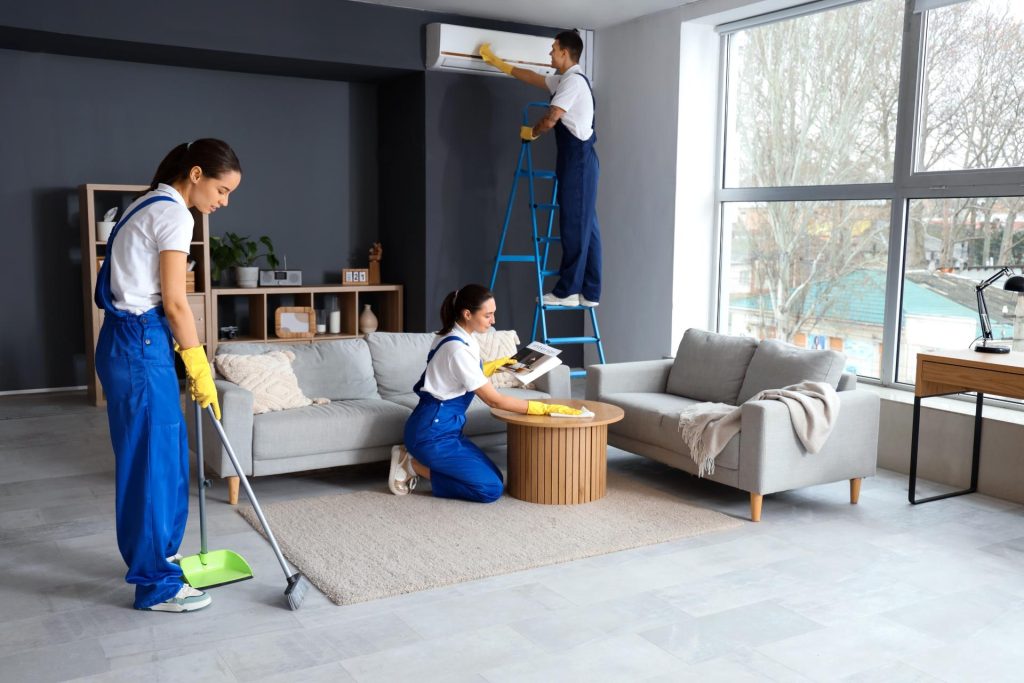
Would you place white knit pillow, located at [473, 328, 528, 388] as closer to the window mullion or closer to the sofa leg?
the sofa leg

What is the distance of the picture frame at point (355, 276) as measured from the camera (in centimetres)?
770

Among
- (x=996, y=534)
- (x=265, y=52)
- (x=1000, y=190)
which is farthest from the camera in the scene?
(x=265, y=52)

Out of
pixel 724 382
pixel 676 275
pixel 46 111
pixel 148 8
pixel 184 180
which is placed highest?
pixel 148 8

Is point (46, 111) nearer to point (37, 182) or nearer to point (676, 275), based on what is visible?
point (37, 182)

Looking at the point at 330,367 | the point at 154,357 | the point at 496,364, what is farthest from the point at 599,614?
the point at 330,367

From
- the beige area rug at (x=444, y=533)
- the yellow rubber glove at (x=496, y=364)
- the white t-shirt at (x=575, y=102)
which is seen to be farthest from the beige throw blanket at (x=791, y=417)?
the white t-shirt at (x=575, y=102)

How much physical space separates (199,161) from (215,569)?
60.0 inches

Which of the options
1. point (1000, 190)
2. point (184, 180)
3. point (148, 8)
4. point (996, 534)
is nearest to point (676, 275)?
point (1000, 190)

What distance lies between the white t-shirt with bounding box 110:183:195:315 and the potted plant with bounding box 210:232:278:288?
412 centimetres

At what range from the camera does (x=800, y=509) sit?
4.65 meters

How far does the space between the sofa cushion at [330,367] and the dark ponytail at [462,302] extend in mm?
938

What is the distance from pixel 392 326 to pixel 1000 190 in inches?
180

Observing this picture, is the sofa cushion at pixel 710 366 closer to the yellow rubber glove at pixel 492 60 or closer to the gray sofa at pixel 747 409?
the gray sofa at pixel 747 409

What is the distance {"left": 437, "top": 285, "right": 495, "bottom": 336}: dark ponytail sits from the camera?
4.48m
